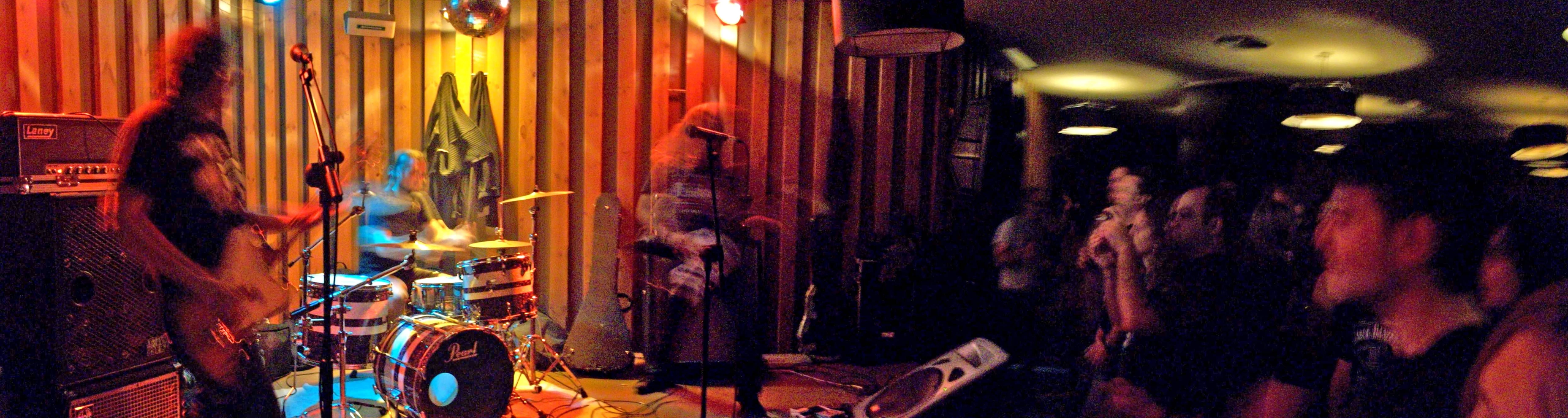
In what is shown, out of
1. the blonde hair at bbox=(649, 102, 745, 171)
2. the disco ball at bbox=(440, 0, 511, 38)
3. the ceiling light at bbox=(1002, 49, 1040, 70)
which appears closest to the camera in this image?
the ceiling light at bbox=(1002, 49, 1040, 70)

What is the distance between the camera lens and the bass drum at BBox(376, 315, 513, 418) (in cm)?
358

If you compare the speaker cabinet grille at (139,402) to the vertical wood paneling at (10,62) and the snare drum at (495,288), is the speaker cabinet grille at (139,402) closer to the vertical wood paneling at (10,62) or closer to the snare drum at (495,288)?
the snare drum at (495,288)

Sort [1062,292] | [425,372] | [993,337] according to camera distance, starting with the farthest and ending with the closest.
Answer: [993,337]
[425,372]
[1062,292]

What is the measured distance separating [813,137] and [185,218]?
376 centimetres

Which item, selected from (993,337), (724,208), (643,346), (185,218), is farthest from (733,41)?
(185,218)

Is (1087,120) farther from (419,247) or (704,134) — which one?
(419,247)

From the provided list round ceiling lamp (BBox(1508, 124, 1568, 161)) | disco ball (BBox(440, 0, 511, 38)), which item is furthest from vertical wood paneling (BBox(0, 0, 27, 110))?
round ceiling lamp (BBox(1508, 124, 1568, 161))

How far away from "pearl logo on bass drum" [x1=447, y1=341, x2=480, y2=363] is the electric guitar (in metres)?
0.85

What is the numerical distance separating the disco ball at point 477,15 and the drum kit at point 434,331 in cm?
142

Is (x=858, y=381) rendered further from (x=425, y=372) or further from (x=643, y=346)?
(x=425, y=372)

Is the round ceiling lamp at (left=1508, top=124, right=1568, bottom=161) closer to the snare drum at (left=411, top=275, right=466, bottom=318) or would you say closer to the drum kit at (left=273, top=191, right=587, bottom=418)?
the drum kit at (left=273, top=191, right=587, bottom=418)

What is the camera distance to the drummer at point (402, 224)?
4.32 metres

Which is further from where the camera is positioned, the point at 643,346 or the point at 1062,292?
the point at 643,346

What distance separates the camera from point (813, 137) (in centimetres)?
567
